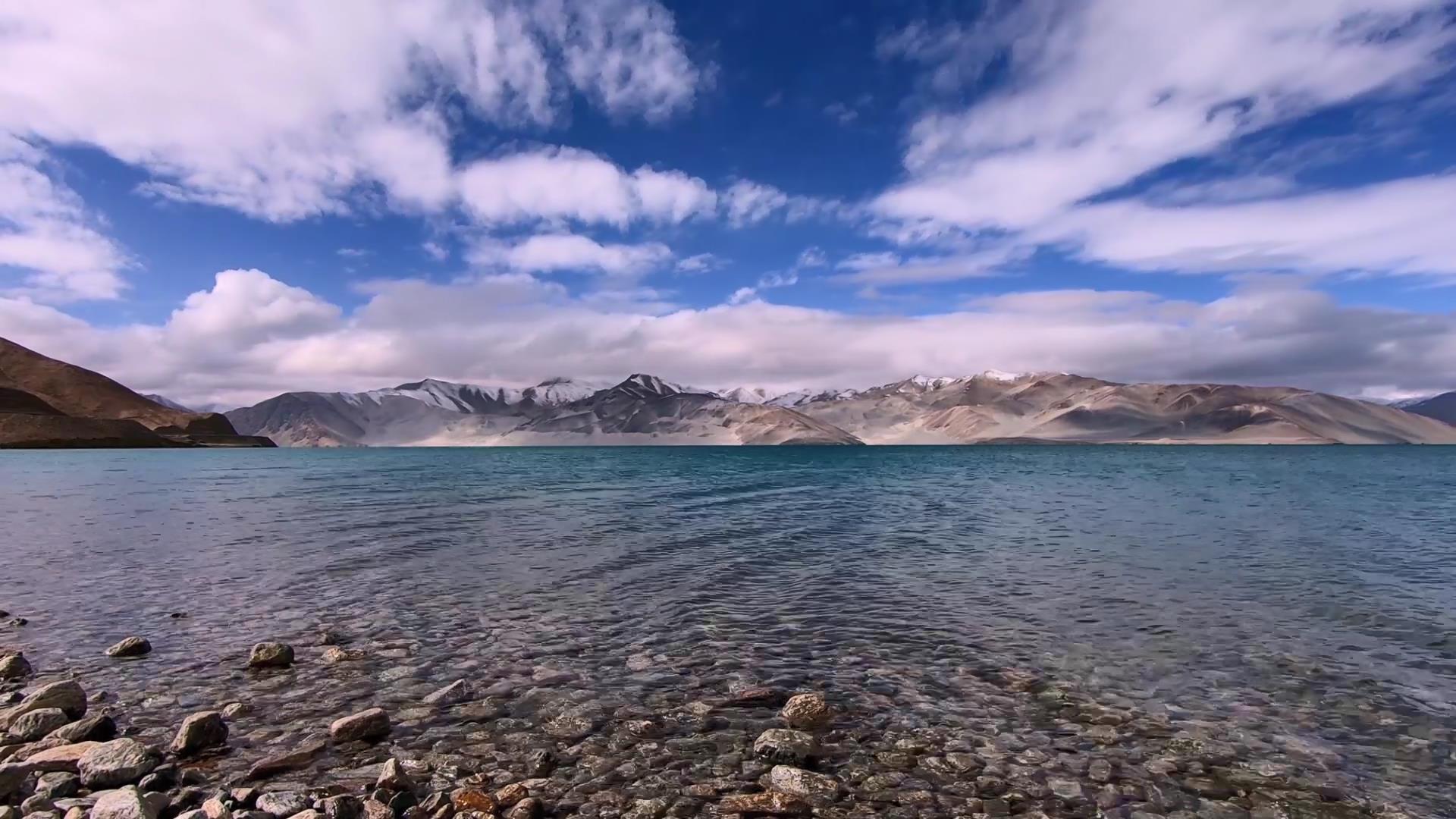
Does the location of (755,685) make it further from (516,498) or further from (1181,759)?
(516,498)

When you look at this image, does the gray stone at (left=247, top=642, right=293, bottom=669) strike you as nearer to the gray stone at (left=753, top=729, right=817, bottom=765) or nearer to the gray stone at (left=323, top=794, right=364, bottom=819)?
the gray stone at (left=323, top=794, right=364, bottom=819)

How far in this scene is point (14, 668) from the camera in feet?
44.5

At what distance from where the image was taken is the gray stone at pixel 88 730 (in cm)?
1035

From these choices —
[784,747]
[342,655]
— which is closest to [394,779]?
[784,747]

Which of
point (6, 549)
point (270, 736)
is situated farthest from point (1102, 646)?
point (6, 549)

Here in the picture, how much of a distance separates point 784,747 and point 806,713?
1.51m

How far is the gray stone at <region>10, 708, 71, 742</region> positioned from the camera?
10539 mm

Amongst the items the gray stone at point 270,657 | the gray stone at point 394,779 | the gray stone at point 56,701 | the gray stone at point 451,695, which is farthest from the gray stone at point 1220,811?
the gray stone at point 56,701

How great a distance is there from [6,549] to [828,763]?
3720cm

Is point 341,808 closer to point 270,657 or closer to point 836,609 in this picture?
point 270,657

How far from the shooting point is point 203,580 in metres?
22.9

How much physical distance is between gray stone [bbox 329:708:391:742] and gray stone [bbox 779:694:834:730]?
6150 mm

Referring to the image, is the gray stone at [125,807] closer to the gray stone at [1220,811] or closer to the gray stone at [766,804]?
the gray stone at [766,804]

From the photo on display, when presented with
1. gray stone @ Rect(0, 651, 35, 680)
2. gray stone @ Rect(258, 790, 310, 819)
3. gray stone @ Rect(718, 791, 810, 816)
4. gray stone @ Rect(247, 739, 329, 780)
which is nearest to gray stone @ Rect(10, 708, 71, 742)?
gray stone @ Rect(0, 651, 35, 680)
